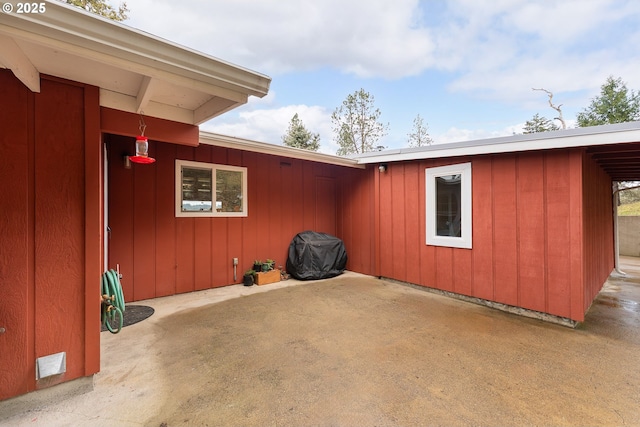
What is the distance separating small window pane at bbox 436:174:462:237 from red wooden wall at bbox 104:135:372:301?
1623 mm

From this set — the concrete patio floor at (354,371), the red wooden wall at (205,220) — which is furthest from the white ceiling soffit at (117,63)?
the red wooden wall at (205,220)

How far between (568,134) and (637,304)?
114 inches

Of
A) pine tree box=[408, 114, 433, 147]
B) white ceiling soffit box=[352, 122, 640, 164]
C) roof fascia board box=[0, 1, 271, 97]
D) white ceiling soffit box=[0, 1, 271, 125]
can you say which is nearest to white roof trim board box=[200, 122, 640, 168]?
white ceiling soffit box=[352, 122, 640, 164]

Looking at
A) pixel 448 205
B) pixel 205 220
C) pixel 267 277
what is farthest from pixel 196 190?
pixel 448 205

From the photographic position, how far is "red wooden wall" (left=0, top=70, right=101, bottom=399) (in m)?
1.63

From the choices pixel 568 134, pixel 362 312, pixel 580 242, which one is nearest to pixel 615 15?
pixel 568 134

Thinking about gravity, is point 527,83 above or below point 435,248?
above

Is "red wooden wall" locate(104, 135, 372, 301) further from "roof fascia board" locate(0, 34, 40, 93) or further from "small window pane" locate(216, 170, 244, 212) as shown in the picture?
"roof fascia board" locate(0, 34, 40, 93)

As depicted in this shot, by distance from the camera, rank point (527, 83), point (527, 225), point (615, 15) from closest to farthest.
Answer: point (527, 225) < point (615, 15) < point (527, 83)

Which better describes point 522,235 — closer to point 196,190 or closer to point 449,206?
point 449,206

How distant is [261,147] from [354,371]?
126 inches

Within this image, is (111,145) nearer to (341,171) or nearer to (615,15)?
(341,171)

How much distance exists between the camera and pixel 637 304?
375cm

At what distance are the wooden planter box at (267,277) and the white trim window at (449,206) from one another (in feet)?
9.07
